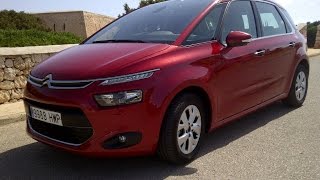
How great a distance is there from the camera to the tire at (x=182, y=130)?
12.7 feet

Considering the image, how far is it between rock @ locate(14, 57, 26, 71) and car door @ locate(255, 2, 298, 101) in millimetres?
4060

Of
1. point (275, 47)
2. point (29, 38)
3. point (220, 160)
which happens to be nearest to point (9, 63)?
point (29, 38)

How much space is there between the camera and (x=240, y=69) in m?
4.75

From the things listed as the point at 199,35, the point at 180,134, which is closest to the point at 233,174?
the point at 180,134

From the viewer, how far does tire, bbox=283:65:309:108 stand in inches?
249

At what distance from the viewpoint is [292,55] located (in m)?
6.04

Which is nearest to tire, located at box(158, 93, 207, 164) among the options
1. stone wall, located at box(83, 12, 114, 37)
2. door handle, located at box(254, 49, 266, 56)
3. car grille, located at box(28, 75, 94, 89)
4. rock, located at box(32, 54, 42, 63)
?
car grille, located at box(28, 75, 94, 89)

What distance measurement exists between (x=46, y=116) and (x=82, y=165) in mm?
662

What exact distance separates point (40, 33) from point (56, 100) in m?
7.31

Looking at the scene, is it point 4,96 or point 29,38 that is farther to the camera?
point 29,38

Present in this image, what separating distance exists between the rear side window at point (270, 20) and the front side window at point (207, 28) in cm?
96

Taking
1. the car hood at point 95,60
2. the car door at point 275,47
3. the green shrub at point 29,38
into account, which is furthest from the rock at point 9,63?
the car door at point 275,47

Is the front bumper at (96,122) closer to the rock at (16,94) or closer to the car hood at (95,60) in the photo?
the car hood at (95,60)

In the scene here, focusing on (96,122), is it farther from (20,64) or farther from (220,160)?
(20,64)
